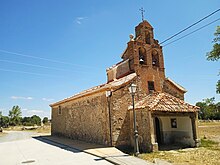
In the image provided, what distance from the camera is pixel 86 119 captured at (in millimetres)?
16359

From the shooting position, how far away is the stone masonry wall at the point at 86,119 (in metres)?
14.0

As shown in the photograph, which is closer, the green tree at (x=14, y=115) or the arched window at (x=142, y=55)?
the arched window at (x=142, y=55)

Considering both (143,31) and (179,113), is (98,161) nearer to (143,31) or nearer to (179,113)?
(179,113)

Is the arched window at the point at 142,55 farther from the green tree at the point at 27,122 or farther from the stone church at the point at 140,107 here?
the green tree at the point at 27,122

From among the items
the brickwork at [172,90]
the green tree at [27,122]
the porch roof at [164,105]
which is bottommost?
the green tree at [27,122]

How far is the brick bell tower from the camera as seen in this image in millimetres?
15305

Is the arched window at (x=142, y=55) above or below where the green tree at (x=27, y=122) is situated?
above

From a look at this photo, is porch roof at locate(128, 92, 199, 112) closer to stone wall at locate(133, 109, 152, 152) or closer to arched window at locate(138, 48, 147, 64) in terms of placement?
stone wall at locate(133, 109, 152, 152)

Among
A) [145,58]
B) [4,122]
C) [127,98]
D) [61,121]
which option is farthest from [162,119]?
[4,122]

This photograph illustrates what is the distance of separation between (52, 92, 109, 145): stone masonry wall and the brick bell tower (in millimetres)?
3563

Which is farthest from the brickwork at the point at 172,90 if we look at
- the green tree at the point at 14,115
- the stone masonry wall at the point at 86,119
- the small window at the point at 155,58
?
the green tree at the point at 14,115

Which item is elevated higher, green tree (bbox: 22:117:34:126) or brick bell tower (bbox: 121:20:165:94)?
brick bell tower (bbox: 121:20:165:94)

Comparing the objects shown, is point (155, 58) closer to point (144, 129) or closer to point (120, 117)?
point (120, 117)

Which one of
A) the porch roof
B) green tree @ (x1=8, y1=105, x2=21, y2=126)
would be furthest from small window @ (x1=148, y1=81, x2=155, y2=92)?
green tree @ (x1=8, y1=105, x2=21, y2=126)
